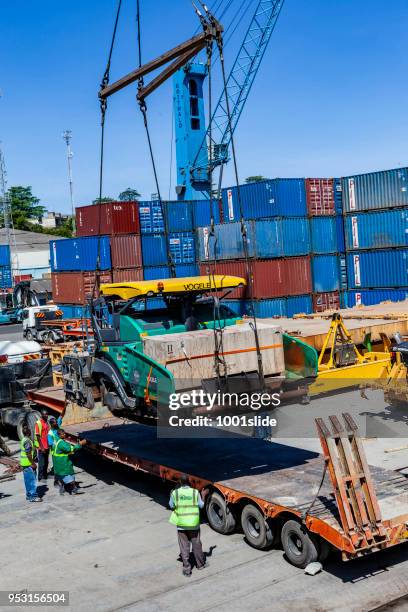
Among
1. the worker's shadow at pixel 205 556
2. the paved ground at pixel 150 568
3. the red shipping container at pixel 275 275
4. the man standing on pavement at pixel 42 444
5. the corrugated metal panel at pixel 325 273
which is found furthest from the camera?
the corrugated metal panel at pixel 325 273

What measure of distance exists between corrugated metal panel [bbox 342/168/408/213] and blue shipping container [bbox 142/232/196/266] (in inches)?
357

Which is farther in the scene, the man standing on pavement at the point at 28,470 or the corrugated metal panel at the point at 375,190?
the corrugated metal panel at the point at 375,190

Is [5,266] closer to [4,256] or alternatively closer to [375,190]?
[4,256]

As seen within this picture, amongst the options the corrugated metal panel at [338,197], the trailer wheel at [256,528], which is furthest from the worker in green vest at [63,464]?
the corrugated metal panel at [338,197]

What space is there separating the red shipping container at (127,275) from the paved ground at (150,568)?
22.6m

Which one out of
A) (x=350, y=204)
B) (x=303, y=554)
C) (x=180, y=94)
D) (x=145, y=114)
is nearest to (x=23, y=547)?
(x=303, y=554)

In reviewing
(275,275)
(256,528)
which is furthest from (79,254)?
(256,528)

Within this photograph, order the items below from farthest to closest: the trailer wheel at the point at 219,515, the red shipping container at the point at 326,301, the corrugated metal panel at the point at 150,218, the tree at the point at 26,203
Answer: the tree at the point at 26,203, the corrugated metal panel at the point at 150,218, the red shipping container at the point at 326,301, the trailer wheel at the point at 219,515

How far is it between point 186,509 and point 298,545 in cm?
162

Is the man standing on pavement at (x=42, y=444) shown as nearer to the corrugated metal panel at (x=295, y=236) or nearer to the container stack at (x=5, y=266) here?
the corrugated metal panel at (x=295, y=236)

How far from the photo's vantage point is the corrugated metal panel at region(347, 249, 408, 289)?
27.5 m

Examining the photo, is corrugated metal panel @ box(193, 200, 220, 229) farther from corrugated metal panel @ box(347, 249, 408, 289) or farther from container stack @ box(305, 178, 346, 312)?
corrugated metal panel @ box(347, 249, 408, 289)

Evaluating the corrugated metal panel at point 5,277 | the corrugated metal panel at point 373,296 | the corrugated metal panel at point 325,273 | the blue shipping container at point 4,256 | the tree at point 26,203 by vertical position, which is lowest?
the corrugated metal panel at point 373,296

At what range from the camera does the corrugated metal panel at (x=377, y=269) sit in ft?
90.3
